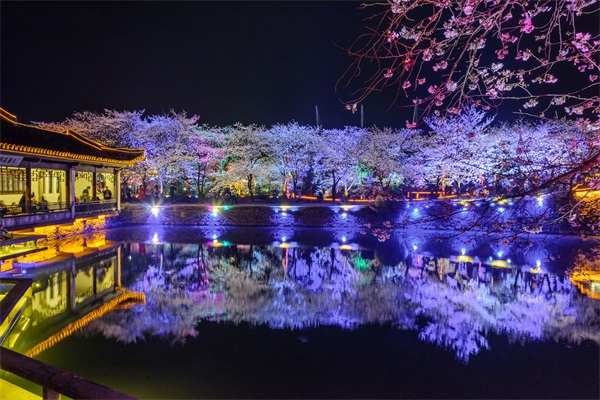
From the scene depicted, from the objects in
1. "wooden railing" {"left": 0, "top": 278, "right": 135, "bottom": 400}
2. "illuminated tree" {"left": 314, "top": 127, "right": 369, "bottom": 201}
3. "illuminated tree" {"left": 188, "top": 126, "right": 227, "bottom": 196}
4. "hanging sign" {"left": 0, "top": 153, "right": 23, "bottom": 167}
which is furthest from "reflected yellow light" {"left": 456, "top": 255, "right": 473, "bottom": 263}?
"illuminated tree" {"left": 188, "top": 126, "right": 227, "bottom": 196}

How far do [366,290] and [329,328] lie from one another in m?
3.27

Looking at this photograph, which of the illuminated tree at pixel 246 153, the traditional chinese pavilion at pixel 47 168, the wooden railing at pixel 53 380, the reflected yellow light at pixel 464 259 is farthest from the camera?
the illuminated tree at pixel 246 153

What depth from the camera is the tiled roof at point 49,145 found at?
12.0 m

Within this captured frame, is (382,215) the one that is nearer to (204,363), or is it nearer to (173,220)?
(173,220)

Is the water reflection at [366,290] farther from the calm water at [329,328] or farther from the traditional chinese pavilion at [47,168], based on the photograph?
the traditional chinese pavilion at [47,168]

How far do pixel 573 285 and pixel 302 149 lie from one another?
2256 centimetres

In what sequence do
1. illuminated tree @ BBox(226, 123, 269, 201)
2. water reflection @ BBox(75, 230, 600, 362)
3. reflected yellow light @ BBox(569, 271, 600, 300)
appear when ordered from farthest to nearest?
illuminated tree @ BBox(226, 123, 269, 201)
reflected yellow light @ BBox(569, 271, 600, 300)
water reflection @ BBox(75, 230, 600, 362)

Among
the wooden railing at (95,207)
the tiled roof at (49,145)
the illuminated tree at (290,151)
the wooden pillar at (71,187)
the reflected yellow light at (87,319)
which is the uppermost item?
the illuminated tree at (290,151)

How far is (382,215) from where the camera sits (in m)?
26.6

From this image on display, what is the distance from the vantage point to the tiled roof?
472 inches

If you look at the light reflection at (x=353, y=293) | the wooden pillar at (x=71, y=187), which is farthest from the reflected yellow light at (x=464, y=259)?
the wooden pillar at (x=71, y=187)

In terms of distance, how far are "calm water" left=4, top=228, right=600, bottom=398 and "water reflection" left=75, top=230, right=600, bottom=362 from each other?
0.18ft

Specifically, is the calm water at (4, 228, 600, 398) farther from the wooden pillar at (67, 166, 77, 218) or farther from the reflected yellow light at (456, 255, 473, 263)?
the wooden pillar at (67, 166, 77, 218)

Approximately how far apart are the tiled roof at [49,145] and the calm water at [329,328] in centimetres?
398
